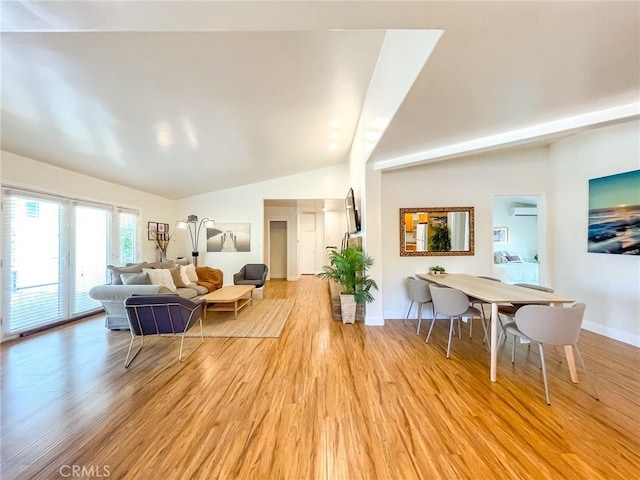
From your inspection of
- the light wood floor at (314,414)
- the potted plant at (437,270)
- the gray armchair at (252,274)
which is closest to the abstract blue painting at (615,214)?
the light wood floor at (314,414)

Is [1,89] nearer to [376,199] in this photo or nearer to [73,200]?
[73,200]

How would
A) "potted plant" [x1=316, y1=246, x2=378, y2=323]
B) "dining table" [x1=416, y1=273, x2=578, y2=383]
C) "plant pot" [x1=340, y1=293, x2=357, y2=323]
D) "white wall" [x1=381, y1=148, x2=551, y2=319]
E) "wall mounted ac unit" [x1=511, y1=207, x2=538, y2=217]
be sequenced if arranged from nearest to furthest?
"dining table" [x1=416, y1=273, x2=578, y2=383] < "potted plant" [x1=316, y1=246, x2=378, y2=323] < "plant pot" [x1=340, y1=293, x2=357, y2=323] < "white wall" [x1=381, y1=148, x2=551, y2=319] < "wall mounted ac unit" [x1=511, y1=207, x2=538, y2=217]

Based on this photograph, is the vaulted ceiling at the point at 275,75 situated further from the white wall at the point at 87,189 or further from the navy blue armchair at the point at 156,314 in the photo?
the navy blue armchair at the point at 156,314

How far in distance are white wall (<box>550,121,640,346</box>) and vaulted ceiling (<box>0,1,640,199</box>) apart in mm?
1649

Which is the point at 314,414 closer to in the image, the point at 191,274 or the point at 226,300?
the point at 226,300

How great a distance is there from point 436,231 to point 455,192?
764 millimetres

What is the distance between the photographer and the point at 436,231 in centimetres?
447

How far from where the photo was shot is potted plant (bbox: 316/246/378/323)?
4.16 m

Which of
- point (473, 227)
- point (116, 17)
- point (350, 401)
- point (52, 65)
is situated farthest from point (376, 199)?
point (52, 65)

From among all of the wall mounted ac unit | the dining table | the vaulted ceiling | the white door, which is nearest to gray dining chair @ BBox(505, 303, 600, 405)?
the dining table

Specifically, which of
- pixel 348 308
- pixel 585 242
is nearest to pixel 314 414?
pixel 348 308

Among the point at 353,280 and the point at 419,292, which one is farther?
the point at 353,280

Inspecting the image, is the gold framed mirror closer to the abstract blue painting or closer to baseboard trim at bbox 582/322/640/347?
the abstract blue painting
